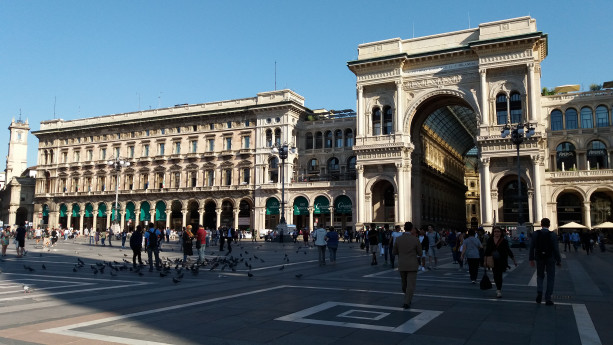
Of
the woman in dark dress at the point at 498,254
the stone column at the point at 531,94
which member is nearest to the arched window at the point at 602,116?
the stone column at the point at 531,94

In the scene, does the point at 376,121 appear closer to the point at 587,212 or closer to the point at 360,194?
the point at 360,194

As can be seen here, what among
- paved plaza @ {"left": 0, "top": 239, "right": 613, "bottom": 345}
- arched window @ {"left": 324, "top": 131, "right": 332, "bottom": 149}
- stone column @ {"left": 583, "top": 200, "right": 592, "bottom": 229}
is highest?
arched window @ {"left": 324, "top": 131, "right": 332, "bottom": 149}

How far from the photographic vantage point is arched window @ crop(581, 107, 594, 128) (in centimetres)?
5112

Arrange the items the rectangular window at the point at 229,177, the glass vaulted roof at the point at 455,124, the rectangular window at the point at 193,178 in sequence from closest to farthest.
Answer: the glass vaulted roof at the point at 455,124 → the rectangular window at the point at 229,177 → the rectangular window at the point at 193,178

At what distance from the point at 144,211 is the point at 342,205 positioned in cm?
3112

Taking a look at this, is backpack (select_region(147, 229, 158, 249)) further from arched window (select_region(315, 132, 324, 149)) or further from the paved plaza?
arched window (select_region(315, 132, 324, 149))

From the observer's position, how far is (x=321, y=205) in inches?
2387

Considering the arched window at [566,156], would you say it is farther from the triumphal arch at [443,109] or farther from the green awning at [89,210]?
the green awning at [89,210]

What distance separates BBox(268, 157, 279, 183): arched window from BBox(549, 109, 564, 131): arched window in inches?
1275

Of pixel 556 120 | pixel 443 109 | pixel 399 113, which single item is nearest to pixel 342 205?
pixel 399 113

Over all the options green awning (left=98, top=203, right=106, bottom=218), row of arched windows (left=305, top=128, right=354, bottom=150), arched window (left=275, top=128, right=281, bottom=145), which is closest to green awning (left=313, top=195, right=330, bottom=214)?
row of arched windows (left=305, top=128, right=354, bottom=150)

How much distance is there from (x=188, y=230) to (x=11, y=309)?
10.7 metres

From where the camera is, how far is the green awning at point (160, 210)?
71062mm

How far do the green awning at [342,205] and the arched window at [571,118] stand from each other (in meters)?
24.9
